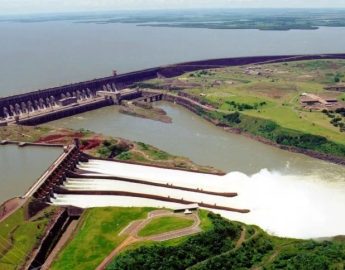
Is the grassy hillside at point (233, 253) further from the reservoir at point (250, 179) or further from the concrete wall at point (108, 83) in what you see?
the concrete wall at point (108, 83)

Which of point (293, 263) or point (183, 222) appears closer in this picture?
point (293, 263)

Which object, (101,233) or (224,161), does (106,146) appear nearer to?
(224,161)

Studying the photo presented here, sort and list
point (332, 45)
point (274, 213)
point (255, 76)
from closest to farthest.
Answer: point (274, 213), point (255, 76), point (332, 45)

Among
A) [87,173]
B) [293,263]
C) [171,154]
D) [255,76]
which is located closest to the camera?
[293,263]

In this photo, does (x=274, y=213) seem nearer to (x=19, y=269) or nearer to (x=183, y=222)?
(x=183, y=222)

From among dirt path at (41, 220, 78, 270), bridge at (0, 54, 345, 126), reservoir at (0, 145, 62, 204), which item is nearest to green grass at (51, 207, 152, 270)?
dirt path at (41, 220, 78, 270)

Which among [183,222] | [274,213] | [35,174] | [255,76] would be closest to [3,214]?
[35,174]

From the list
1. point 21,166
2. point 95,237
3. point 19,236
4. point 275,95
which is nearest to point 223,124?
point 275,95
